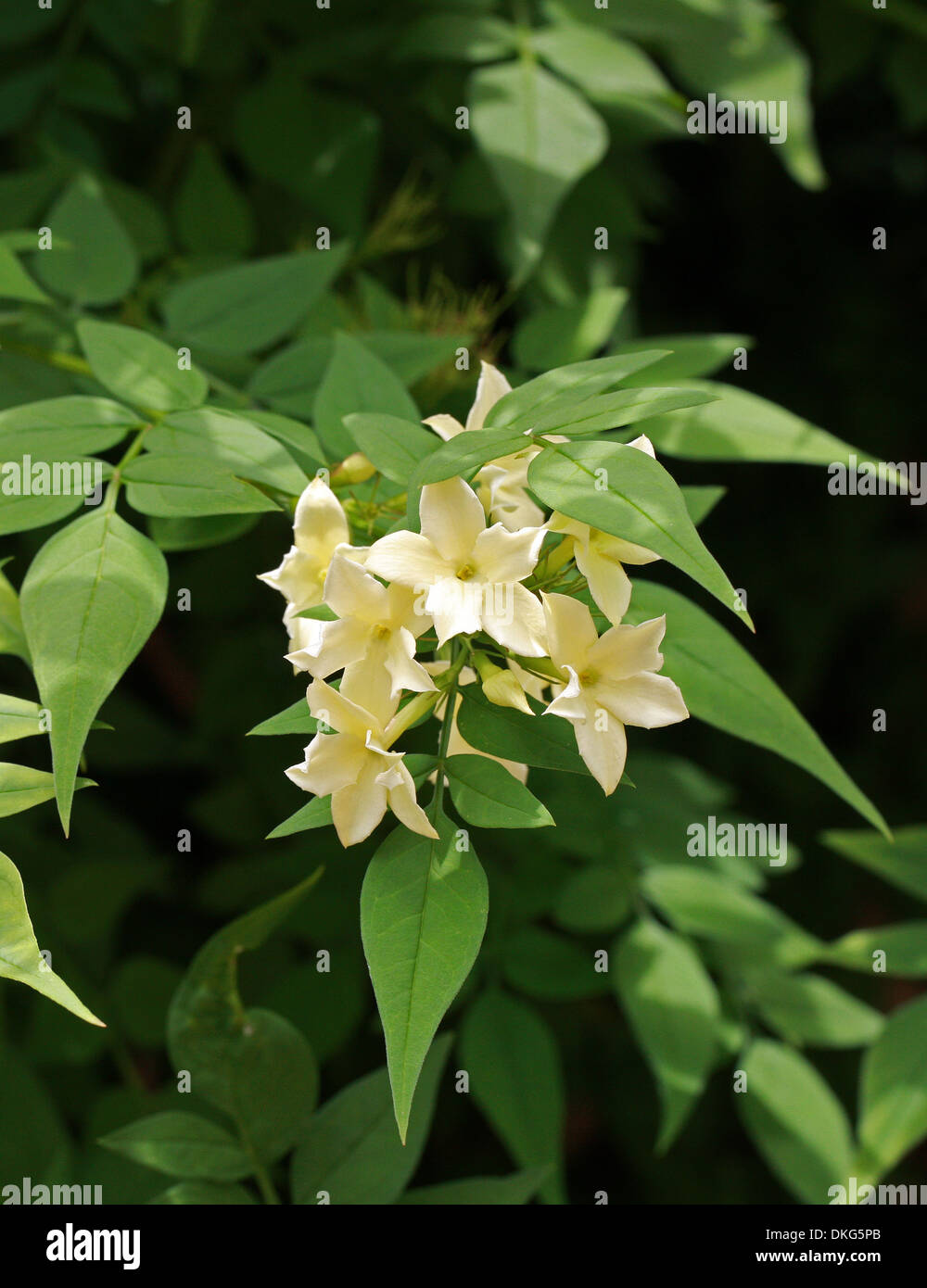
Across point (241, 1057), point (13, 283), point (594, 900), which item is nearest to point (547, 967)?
point (594, 900)

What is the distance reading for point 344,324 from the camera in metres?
0.93

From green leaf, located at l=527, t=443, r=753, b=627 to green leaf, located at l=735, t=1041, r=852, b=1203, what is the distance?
0.66 meters

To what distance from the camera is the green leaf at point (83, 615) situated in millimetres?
492

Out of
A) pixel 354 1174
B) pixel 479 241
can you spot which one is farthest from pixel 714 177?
pixel 354 1174

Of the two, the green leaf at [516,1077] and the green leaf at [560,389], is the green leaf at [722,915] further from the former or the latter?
the green leaf at [560,389]

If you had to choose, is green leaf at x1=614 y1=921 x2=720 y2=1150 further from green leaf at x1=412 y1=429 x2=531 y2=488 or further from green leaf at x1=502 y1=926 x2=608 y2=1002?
green leaf at x1=412 y1=429 x2=531 y2=488

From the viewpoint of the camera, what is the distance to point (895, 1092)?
91cm

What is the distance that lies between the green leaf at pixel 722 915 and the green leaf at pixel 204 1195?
1.39 ft

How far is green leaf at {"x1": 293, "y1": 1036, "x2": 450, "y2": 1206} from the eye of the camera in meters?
0.72

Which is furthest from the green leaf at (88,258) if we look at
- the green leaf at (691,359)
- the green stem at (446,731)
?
the green stem at (446,731)

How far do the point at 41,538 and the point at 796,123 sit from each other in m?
0.77

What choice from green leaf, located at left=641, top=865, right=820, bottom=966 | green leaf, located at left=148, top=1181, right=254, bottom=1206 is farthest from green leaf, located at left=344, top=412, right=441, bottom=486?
green leaf, located at left=641, top=865, right=820, bottom=966

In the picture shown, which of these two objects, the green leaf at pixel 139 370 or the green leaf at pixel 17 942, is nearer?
the green leaf at pixel 17 942
